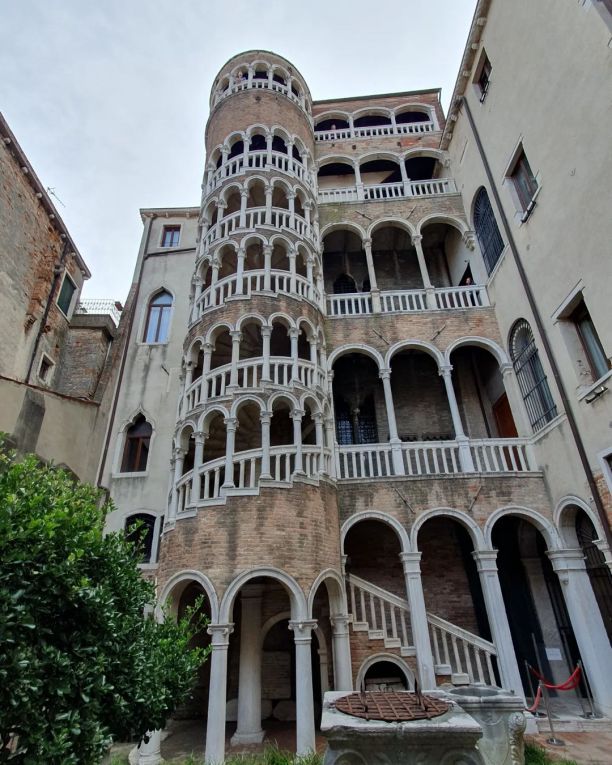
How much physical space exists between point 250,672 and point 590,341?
34.5ft

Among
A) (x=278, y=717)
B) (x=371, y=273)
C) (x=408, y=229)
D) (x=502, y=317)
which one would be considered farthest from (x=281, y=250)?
(x=278, y=717)

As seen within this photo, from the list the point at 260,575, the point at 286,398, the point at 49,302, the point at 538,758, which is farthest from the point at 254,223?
the point at 538,758

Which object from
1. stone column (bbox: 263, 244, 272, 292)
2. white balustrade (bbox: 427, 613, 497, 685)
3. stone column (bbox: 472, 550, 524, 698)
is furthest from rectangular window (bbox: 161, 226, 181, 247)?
white balustrade (bbox: 427, 613, 497, 685)

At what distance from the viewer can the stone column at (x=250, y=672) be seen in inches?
354

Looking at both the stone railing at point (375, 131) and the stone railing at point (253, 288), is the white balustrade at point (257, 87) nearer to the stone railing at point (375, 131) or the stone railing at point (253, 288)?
the stone railing at point (375, 131)

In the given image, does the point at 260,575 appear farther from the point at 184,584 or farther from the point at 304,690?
the point at 304,690

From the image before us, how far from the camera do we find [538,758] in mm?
6609

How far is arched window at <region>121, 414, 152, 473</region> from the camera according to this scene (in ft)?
47.1

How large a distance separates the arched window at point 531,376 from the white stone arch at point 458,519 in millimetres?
3144

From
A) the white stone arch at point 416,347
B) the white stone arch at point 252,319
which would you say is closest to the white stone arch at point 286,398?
the white stone arch at point 252,319

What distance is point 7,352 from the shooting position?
13898 mm

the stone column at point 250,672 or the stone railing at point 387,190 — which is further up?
the stone railing at point 387,190

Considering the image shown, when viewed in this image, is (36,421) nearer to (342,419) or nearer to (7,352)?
(7,352)

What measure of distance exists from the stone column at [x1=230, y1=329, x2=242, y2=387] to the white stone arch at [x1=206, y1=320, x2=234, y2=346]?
0.40m
